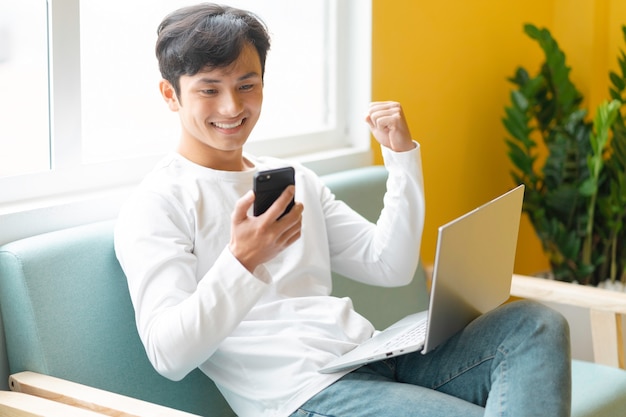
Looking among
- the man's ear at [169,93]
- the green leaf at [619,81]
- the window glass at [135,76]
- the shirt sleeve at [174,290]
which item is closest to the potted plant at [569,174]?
the green leaf at [619,81]

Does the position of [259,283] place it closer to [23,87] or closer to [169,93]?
Answer: [169,93]

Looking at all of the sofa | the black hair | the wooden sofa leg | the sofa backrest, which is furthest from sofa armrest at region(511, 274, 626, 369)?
the black hair

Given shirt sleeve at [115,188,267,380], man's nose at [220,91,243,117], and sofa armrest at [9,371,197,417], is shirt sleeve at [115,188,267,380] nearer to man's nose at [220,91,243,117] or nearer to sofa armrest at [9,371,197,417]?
sofa armrest at [9,371,197,417]

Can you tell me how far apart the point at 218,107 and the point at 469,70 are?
1620 millimetres

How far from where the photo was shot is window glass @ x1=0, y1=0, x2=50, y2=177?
1.93 metres

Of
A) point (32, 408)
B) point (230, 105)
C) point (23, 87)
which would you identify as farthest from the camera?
point (23, 87)

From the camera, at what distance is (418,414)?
1.64 m

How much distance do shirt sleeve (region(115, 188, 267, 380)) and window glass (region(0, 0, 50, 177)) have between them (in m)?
0.33

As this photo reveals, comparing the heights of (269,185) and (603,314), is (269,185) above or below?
above

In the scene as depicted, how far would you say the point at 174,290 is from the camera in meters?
1.67

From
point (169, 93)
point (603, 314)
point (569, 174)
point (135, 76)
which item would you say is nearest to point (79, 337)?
point (169, 93)

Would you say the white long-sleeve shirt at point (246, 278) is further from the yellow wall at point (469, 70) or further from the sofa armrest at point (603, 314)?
the yellow wall at point (469, 70)

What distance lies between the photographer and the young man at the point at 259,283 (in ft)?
5.32

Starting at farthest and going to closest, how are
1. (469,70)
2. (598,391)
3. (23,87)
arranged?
(469,70), (598,391), (23,87)
